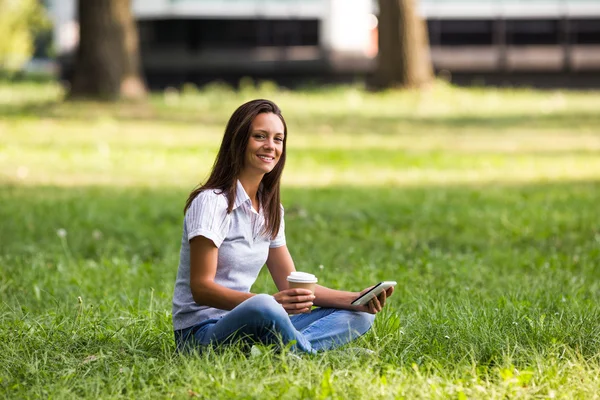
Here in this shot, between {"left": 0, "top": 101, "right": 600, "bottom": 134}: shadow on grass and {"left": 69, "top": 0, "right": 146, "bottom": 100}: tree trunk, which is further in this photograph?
{"left": 69, "top": 0, "right": 146, "bottom": 100}: tree trunk

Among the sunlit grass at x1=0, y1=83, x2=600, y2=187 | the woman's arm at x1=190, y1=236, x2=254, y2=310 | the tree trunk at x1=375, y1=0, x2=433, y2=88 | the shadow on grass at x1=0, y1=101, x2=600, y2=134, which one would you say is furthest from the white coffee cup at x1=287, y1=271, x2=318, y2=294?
the tree trunk at x1=375, y1=0, x2=433, y2=88

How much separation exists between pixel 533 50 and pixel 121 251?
2373 centimetres

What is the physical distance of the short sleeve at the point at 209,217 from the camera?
14.4ft

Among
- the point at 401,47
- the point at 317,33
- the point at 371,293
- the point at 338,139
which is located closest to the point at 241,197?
the point at 371,293

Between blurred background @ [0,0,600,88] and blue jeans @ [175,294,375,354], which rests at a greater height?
blurred background @ [0,0,600,88]

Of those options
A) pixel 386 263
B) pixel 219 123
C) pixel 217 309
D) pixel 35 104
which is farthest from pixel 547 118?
pixel 217 309

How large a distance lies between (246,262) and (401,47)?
16224 mm

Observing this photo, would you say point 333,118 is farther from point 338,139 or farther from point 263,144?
point 263,144

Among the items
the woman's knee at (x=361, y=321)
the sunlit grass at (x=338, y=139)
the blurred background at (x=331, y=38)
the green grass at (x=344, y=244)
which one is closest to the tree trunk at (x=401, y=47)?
the sunlit grass at (x=338, y=139)

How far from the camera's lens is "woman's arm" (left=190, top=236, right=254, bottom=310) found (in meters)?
4.39

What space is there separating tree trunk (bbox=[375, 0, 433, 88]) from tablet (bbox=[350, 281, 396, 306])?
52.8 feet

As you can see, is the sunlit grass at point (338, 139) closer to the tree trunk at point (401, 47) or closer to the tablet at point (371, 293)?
the tree trunk at point (401, 47)

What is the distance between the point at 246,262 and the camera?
4621mm

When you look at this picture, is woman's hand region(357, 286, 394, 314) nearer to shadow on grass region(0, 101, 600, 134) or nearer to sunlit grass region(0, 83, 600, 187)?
sunlit grass region(0, 83, 600, 187)
